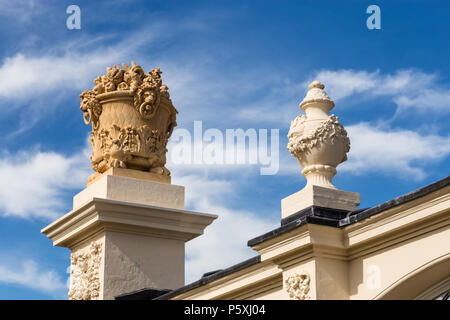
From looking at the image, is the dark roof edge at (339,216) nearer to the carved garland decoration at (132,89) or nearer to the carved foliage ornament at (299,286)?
the carved foliage ornament at (299,286)

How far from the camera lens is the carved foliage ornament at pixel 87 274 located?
1394 cm

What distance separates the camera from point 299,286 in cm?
909

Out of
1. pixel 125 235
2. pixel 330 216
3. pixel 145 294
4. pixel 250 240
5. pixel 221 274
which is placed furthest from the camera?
pixel 125 235

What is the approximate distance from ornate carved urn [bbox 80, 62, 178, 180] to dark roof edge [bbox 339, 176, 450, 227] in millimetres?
6545

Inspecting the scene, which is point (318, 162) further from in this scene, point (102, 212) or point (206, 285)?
point (102, 212)

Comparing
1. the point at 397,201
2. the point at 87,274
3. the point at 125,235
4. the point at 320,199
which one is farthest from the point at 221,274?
the point at 87,274

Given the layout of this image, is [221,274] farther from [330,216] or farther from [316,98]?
[316,98]

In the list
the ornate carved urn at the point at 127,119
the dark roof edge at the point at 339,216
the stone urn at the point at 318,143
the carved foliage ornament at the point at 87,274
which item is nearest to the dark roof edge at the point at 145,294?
the carved foliage ornament at the point at 87,274

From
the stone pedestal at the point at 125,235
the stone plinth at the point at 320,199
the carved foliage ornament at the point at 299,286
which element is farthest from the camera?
the stone pedestal at the point at 125,235

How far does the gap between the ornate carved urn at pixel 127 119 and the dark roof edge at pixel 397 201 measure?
258 inches

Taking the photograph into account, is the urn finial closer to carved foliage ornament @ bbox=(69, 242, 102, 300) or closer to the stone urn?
the stone urn

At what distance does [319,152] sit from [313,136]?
206 millimetres
